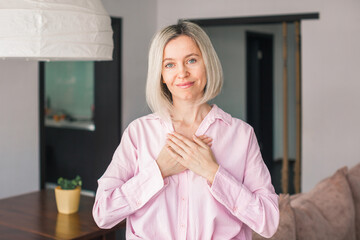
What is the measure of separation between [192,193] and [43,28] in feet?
2.52

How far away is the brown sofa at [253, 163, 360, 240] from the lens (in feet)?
6.64

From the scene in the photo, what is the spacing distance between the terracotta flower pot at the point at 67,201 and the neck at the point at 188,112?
1.03 m

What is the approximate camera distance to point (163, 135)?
154 cm

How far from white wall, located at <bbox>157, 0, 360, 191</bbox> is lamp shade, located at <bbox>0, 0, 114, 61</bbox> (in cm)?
349

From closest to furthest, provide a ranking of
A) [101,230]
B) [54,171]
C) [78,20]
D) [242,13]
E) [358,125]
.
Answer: [78,20]
[101,230]
[358,125]
[242,13]
[54,171]

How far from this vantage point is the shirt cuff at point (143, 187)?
143cm

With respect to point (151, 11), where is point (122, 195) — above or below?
below

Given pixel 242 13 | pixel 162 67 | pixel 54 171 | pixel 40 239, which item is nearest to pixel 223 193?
pixel 162 67

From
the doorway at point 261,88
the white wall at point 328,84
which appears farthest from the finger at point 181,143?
the doorway at point 261,88

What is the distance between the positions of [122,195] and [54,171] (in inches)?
190

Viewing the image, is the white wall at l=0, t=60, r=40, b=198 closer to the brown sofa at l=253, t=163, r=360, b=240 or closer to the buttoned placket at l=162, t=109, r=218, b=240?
the brown sofa at l=253, t=163, r=360, b=240

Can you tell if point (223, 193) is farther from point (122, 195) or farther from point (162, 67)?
point (162, 67)

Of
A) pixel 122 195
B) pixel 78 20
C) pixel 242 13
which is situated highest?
pixel 242 13

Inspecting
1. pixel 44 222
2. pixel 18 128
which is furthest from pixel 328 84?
pixel 44 222
